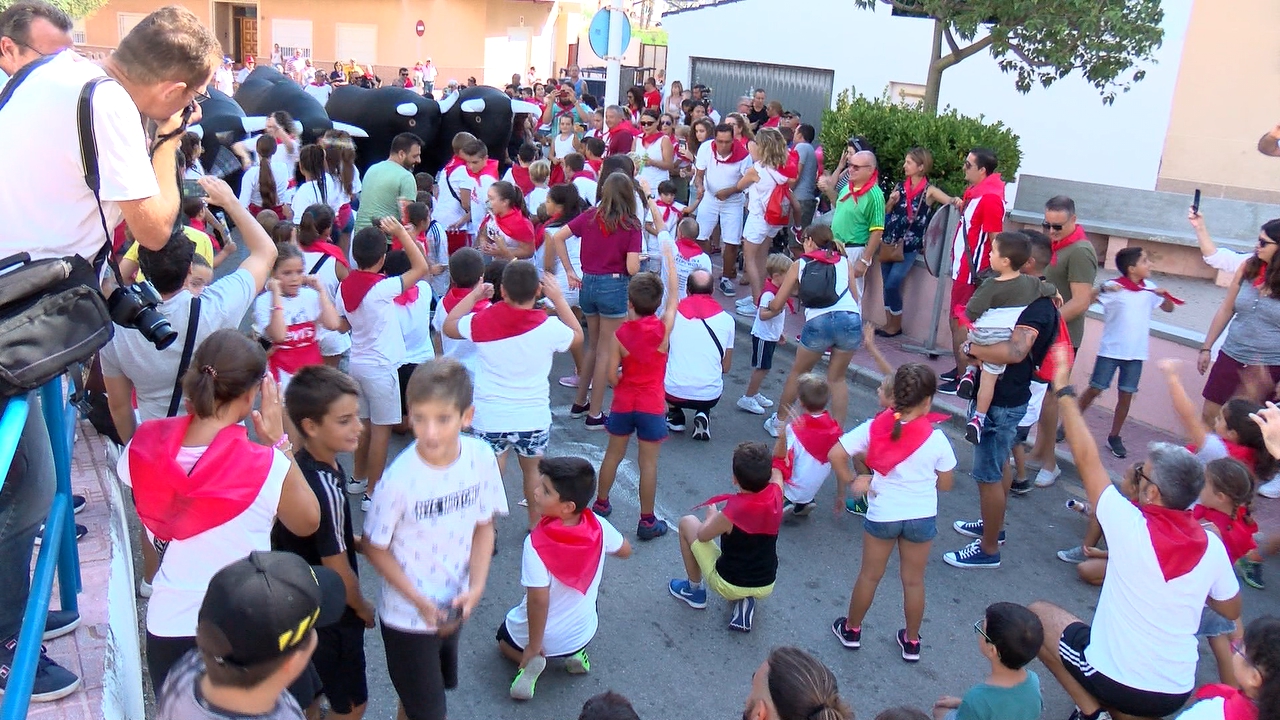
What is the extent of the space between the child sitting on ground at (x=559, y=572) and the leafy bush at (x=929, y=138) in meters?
6.45

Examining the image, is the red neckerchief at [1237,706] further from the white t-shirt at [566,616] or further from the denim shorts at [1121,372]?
the denim shorts at [1121,372]

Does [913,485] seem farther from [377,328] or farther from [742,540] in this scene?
[377,328]

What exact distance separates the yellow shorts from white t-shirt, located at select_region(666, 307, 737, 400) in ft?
6.53

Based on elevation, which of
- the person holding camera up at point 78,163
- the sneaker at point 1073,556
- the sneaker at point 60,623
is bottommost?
the sneaker at point 1073,556

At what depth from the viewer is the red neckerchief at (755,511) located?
4.55m

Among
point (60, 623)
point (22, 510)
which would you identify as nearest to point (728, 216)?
point (60, 623)

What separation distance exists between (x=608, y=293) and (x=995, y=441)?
290 centimetres

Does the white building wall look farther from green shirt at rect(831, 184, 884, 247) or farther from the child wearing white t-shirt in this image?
the child wearing white t-shirt

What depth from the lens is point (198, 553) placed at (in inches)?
110

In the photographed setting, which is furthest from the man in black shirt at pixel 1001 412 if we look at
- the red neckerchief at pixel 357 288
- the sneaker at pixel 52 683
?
the sneaker at pixel 52 683

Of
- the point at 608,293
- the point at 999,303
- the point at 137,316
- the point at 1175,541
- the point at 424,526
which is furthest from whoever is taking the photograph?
the point at 608,293

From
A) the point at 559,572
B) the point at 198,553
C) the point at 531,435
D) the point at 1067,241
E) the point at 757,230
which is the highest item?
the point at 1067,241

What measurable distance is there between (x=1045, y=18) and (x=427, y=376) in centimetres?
810

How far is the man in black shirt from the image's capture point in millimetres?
5453
